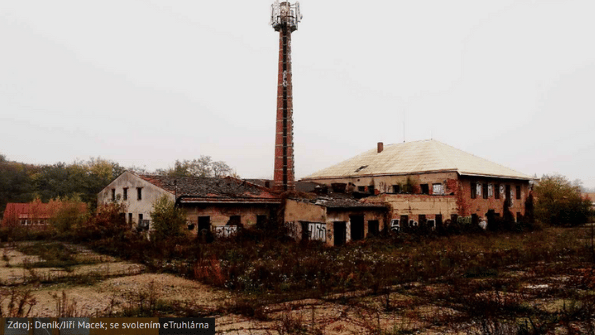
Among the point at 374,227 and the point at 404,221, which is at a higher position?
the point at 404,221

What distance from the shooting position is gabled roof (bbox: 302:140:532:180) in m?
29.8

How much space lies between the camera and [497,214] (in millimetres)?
31562

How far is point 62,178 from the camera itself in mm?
55969

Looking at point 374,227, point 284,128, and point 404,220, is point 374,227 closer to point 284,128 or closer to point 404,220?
point 404,220

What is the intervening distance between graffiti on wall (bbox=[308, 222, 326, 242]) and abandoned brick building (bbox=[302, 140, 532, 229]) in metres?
4.78

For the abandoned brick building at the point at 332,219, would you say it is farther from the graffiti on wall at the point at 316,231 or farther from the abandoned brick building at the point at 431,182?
the abandoned brick building at the point at 431,182

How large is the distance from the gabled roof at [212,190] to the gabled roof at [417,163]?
10.2 meters

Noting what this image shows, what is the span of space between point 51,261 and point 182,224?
6.25 m

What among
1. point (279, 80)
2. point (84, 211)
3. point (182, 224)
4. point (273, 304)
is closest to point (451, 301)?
point (273, 304)

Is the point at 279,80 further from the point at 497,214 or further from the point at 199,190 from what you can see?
the point at 497,214

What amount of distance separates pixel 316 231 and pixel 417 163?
12528 mm

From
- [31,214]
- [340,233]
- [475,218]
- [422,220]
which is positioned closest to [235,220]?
[340,233]

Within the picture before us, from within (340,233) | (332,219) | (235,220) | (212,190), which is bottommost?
(340,233)

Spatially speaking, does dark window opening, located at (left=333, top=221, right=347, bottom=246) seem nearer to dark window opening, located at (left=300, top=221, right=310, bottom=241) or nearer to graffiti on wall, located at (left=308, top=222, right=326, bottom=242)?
graffiti on wall, located at (left=308, top=222, right=326, bottom=242)
